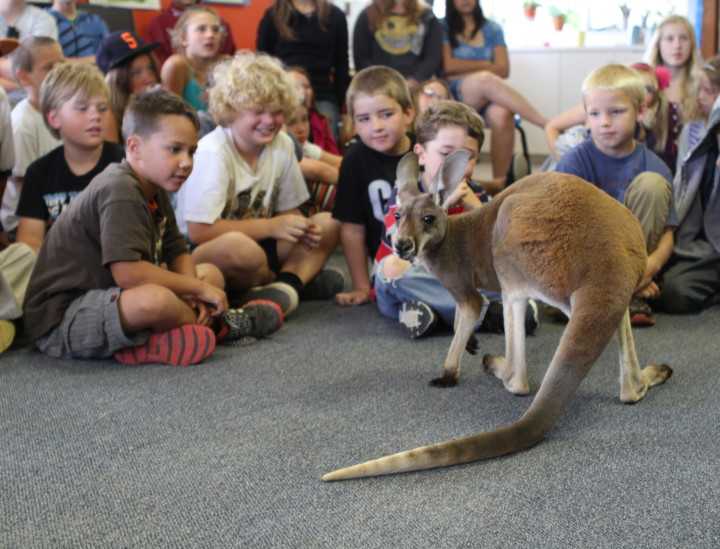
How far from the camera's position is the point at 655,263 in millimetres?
2730

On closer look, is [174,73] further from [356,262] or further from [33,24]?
[356,262]

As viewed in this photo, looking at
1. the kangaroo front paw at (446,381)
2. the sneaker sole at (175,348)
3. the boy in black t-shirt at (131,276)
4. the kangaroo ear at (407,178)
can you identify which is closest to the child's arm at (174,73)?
the boy in black t-shirt at (131,276)

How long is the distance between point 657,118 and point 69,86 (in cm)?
275

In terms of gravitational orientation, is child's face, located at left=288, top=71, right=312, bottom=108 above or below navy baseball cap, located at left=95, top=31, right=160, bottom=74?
below

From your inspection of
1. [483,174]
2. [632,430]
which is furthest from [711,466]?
[483,174]

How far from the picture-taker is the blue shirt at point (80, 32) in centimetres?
483

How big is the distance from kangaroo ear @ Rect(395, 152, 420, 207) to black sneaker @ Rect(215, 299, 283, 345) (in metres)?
0.81

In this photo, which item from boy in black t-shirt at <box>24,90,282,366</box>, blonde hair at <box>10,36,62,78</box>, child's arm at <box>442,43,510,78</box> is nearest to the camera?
boy in black t-shirt at <box>24,90,282,366</box>

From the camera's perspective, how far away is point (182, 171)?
7.84 ft

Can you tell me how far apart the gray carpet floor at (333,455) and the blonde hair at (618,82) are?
0.96m

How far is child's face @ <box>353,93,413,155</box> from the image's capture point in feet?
9.67

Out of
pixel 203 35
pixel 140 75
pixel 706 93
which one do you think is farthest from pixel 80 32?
pixel 706 93

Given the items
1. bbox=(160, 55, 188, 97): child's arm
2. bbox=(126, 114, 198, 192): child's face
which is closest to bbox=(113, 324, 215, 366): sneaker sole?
bbox=(126, 114, 198, 192): child's face

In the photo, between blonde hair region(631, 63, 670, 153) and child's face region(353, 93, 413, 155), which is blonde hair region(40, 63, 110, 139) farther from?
blonde hair region(631, 63, 670, 153)
